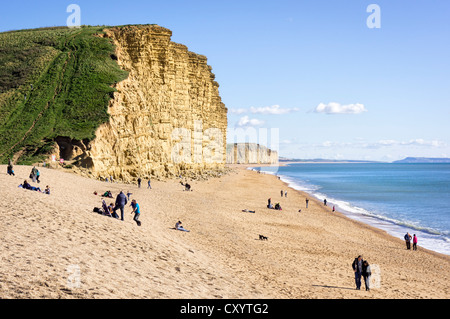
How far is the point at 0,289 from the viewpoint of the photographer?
26.4 ft

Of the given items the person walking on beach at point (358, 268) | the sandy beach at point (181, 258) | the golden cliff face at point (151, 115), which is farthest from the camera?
the golden cliff face at point (151, 115)

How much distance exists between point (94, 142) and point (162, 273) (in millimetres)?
28223

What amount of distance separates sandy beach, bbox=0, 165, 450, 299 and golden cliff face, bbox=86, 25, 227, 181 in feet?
46.3

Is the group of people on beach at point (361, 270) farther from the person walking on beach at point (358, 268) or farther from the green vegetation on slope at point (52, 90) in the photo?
the green vegetation on slope at point (52, 90)

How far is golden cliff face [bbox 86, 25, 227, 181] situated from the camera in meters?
40.2

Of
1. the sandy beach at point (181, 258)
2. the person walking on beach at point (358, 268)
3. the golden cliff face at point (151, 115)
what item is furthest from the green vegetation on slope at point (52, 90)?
the person walking on beach at point (358, 268)

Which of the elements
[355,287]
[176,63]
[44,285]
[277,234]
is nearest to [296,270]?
[355,287]

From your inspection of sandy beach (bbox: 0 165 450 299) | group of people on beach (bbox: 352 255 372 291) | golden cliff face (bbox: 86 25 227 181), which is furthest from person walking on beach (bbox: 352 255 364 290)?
golden cliff face (bbox: 86 25 227 181)

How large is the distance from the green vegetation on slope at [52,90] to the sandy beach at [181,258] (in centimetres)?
1282

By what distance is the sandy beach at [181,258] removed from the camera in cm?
959

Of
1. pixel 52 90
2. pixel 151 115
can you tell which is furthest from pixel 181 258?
pixel 52 90

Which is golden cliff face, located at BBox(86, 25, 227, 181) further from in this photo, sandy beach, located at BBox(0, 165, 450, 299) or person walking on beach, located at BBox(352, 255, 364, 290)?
person walking on beach, located at BBox(352, 255, 364, 290)

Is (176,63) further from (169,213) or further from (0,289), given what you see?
(0,289)

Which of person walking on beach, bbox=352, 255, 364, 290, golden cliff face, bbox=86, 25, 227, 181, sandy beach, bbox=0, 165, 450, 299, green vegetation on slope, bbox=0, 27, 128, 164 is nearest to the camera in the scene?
sandy beach, bbox=0, 165, 450, 299
